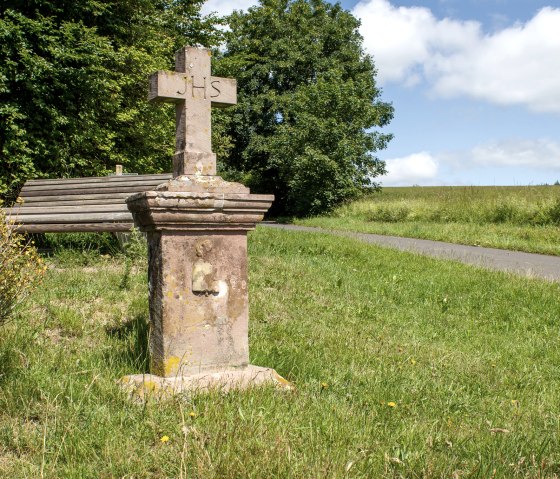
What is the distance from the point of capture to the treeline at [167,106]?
13.1 meters

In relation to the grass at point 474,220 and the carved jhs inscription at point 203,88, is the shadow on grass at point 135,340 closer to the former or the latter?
the carved jhs inscription at point 203,88

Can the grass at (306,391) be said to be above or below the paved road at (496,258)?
below

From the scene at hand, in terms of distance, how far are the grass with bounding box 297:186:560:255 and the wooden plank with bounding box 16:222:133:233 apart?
9.46 meters

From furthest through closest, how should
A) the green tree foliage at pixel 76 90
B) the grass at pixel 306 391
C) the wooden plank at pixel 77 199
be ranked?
the green tree foliage at pixel 76 90
the wooden plank at pixel 77 199
the grass at pixel 306 391

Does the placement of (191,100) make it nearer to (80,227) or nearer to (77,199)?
(80,227)

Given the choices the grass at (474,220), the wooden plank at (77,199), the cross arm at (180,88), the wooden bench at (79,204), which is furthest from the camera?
the grass at (474,220)

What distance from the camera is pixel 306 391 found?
11.1 feet

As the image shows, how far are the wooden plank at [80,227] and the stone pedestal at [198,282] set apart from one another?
150 inches

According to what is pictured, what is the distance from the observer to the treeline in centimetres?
1315

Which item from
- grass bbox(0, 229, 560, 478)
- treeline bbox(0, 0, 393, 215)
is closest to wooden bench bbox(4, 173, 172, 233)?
grass bbox(0, 229, 560, 478)

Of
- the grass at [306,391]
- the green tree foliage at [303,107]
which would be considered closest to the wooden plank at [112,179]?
the grass at [306,391]

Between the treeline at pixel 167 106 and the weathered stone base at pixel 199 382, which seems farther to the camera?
the treeline at pixel 167 106

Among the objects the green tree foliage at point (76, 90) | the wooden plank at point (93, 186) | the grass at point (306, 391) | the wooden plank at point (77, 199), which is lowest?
the grass at point (306, 391)

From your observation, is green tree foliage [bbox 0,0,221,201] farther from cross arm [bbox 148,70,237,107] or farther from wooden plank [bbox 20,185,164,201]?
cross arm [bbox 148,70,237,107]
